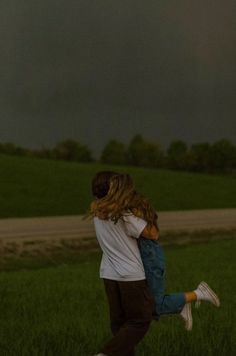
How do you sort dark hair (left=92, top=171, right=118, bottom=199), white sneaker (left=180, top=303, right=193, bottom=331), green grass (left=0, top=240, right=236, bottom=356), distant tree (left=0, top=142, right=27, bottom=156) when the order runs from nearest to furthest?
dark hair (left=92, top=171, right=118, bottom=199)
white sneaker (left=180, top=303, right=193, bottom=331)
green grass (left=0, top=240, right=236, bottom=356)
distant tree (left=0, top=142, right=27, bottom=156)

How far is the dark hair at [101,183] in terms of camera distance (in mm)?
5941

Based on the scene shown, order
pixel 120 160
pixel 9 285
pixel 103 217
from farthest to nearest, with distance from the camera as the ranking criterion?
pixel 120 160 < pixel 9 285 < pixel 103 217

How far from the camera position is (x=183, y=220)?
3409cm

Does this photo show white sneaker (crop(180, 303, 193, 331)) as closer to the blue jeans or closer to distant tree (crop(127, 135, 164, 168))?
the blue jeans

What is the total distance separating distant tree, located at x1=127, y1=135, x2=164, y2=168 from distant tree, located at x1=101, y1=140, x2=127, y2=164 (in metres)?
0.89

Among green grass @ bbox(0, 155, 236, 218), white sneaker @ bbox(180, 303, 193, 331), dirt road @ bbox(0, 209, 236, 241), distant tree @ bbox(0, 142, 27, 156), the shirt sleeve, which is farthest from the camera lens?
distant tree @ bbox(0, 142, 27, 156)

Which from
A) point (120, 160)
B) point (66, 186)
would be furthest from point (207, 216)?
point (120, 160)

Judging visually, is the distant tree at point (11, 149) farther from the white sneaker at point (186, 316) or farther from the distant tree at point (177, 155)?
the white sneaker at point (186, 316)

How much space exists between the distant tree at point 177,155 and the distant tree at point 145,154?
1289 mm

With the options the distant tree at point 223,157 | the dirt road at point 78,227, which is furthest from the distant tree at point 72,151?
the dirt road at point 78,227

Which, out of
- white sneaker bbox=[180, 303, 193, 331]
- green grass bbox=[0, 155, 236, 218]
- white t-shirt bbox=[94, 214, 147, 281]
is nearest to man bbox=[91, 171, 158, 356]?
white t-shirt bbox=[94, 214, 147, 281]

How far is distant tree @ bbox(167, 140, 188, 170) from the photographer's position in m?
102

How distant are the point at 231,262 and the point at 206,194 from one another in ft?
125

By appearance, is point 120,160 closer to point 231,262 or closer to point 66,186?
point 66,186
